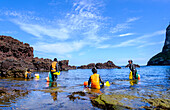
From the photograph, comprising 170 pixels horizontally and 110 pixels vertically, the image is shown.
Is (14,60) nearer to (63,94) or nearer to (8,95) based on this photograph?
(8,95)

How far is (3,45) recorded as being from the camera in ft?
143

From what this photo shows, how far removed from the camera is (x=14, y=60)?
25.7 m

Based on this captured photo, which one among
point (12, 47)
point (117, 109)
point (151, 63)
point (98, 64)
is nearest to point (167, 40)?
point (151, 63)

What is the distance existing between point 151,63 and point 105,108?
183931 millimetres

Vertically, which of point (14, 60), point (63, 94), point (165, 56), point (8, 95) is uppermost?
point (165, 56)

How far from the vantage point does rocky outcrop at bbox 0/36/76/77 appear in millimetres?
20712

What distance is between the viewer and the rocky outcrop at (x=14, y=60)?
20.7 meters

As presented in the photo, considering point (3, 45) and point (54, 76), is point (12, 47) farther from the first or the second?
point (54, 76)

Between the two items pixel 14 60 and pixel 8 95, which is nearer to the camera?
pixel 8 95

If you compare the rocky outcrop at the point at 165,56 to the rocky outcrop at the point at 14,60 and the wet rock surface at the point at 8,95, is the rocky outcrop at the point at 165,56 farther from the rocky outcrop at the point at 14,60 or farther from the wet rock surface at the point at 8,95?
the wet rock surface at the point at 8,95

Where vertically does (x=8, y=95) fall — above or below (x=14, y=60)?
below

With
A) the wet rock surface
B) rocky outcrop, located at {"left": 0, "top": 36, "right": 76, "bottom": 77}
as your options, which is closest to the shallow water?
the wet rock surface

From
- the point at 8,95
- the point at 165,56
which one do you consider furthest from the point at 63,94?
the point at 165,56

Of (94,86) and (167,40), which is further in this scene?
(167,40)
